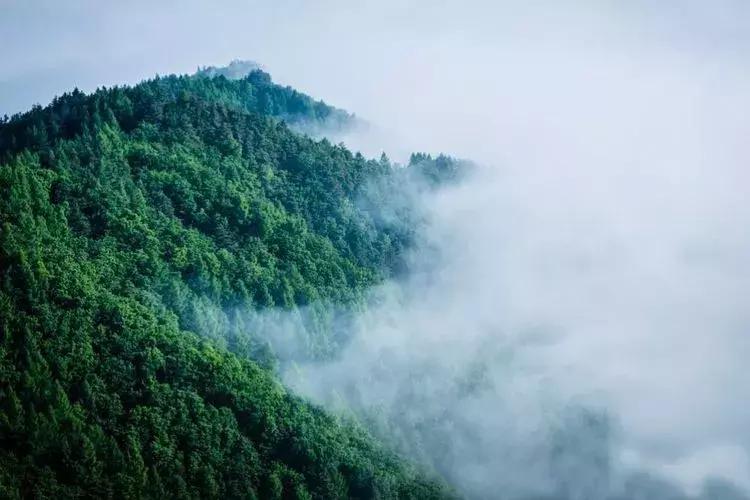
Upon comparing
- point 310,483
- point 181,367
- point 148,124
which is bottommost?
point 310,483

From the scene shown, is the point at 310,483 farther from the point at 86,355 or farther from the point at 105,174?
the point at 105,174

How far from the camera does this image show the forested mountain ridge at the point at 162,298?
8688cm

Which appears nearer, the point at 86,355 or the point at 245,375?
the point at 86,355

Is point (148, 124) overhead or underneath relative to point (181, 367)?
overhead

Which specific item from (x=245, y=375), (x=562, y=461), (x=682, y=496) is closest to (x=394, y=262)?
(x=562, y=461)

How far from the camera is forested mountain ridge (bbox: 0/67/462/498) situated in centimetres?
8688

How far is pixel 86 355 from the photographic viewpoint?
3654 inches

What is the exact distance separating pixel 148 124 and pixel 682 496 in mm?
138068

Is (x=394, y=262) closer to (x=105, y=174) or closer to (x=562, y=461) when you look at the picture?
(x=562, y=461)

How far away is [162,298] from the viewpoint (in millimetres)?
109812

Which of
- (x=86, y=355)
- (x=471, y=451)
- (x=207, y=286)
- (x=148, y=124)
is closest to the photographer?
(x=86, y=355)

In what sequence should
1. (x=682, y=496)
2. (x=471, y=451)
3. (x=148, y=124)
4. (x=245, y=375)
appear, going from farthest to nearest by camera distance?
(x=682, y=496), (x=471, y=451), (x=148, y=124), (x=245, y=375)

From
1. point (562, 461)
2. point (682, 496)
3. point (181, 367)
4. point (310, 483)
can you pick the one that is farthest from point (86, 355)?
point (682, 496)

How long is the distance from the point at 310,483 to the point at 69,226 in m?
49.5
